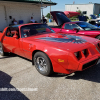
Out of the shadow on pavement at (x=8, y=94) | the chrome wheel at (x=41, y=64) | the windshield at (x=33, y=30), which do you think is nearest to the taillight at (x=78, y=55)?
the chrome wheel at (x=41, y=64)

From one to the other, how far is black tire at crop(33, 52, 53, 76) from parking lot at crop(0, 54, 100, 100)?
0.50ft

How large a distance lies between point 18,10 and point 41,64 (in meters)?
10.7

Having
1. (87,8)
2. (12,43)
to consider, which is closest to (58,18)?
(12,43)

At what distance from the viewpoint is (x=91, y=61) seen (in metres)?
2.67

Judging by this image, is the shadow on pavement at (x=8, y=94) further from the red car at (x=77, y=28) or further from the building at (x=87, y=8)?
the building at (x=87, y=8)

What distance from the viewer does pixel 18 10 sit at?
1230cm

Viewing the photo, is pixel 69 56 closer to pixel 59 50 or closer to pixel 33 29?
pixel 59 50

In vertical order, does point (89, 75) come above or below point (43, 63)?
below

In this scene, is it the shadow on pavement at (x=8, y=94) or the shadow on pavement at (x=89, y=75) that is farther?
the shadow on pavement at (x=89, y=75)

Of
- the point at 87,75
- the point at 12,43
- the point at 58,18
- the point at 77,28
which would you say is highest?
the point at 58,18

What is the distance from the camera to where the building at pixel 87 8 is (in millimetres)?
40719

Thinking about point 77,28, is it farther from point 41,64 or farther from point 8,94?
point 8,94

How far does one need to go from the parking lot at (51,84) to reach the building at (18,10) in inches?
347

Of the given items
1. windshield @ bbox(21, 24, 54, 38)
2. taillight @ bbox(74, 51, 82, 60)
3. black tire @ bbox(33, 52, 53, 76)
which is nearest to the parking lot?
black tire @ bbox(33, 52, 53, 76)
